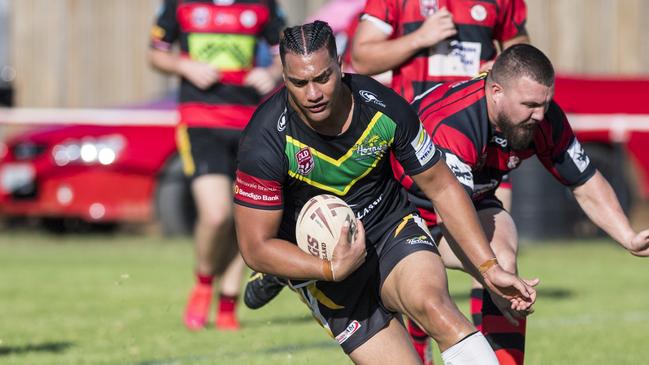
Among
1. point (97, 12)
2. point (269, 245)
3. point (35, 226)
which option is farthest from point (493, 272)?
point (97, 12)

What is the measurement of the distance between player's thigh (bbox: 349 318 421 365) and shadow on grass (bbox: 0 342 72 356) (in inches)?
111

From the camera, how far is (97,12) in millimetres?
18344

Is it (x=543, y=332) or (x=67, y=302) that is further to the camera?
(x=67, y=302)

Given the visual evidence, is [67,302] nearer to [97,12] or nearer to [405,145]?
[405,145]

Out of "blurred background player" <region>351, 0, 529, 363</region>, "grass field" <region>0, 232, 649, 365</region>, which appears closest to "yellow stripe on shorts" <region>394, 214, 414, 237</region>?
"blurred background player" <region>351, 0, 529, 363</region>

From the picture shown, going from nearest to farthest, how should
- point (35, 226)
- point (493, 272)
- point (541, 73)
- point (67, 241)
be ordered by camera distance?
1. point (493, 272)
2. point (541, 73)
3. point (67, 241)
4. point (35, 226)

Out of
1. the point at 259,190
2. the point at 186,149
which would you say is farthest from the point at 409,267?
the point at 186,149

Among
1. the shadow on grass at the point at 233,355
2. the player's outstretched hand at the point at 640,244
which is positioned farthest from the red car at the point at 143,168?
the player's outstretched hand at the point at 640,244

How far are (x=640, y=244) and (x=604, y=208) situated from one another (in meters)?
0.34

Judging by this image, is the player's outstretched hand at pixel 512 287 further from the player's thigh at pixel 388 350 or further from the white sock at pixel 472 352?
the player's thigh at pixel 388 350

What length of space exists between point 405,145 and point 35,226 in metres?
12.1

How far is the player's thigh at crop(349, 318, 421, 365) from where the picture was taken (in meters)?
5.46

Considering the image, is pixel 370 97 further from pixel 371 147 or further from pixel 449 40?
pixel 449 40

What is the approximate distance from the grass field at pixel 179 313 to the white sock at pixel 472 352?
2331mm
